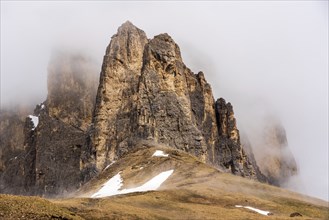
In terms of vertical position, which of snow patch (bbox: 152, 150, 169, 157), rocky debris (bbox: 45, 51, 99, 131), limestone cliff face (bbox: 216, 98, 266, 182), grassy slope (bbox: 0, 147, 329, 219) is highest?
rocky debris (bbox: 45, 51, 99, 131)

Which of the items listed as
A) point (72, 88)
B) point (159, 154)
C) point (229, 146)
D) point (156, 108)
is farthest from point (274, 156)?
point (159, 154)

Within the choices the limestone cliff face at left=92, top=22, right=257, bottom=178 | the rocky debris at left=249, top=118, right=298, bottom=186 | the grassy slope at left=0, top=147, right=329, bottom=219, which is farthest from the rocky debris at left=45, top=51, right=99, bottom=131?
the grassy slope at left=0, top=147, right=329, bottom=219

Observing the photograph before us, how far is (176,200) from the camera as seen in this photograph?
5778 centimetres

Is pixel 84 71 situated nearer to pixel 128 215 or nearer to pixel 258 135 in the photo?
pixel 258 135

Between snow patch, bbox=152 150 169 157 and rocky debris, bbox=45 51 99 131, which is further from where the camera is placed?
rocky debris, bbox=45 51 99 131

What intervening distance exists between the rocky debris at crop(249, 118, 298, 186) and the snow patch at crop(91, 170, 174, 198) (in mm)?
95797

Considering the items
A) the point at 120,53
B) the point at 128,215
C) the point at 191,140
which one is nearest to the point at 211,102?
the point at 120,53

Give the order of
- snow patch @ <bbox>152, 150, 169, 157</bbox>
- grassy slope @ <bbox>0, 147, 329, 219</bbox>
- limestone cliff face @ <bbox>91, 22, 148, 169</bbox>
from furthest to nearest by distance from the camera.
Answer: limestone cliff face @ <bbox>91, 22, 148, 169</bbox> → snow patch @ <bbox>152, 150, 169, 157</bbox> → grassy slope @ <bbox>0, 147, 329, 219</bbox>

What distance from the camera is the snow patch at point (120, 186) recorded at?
232 feet

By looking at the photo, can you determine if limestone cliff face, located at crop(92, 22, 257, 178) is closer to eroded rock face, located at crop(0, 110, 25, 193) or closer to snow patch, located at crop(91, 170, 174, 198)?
snow patch, located at crop(91, 170, 174, 198)

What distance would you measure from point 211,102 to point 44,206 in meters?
94.5

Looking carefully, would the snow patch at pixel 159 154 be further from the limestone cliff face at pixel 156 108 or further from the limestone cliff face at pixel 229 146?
the limestone cliff face at pixel 229 146

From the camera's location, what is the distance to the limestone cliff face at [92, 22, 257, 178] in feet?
327

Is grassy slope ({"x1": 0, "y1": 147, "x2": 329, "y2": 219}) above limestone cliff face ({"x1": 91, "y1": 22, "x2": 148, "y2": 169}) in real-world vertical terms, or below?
below
